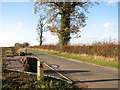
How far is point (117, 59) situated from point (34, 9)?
55.8 ft

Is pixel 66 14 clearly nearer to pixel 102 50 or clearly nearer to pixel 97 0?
pixel 97 0

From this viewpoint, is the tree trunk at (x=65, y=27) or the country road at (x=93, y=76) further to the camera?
the tree trunk at (x=65, y=27)

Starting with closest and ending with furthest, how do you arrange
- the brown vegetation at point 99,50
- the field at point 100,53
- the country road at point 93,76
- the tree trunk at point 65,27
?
the country road at point 93,76 < the field at point 100,53 < the brown vegetation at point 99,50 < the tree trunk at point 65,27

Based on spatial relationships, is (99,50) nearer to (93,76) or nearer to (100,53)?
(100,53)

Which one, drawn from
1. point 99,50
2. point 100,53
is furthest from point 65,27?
point 100,53

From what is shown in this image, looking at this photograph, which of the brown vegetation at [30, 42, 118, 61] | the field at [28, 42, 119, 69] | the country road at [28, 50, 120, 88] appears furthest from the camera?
the brown vegetation at [30, 42, 118, 61]

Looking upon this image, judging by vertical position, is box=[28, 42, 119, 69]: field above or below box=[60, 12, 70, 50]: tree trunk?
below

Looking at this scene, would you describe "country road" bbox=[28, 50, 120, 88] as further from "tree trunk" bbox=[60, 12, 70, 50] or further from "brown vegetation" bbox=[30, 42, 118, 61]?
"tree trunk" bbox=[60, 12, 70, 50]

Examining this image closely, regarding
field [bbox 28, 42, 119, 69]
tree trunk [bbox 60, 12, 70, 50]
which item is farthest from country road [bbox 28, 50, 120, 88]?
tree trunk [bbox 60, 12, 70, 50]

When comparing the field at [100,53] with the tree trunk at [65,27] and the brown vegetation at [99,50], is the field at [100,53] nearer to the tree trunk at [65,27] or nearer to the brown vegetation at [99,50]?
the brown vegetation at [99,50]

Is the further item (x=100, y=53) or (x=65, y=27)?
(x=65, y=27)

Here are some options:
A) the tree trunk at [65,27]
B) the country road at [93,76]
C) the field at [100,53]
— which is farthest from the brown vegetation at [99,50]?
the country road at [93,76]

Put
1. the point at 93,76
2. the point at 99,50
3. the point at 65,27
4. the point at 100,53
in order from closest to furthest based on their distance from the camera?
the point at 93,76, the point at 100,53, the point at 99,50, the point at 65,27

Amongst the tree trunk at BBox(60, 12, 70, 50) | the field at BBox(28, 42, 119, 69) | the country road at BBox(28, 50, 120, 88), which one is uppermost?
the tree trunk at BBox(60, 12, 70, 50)
